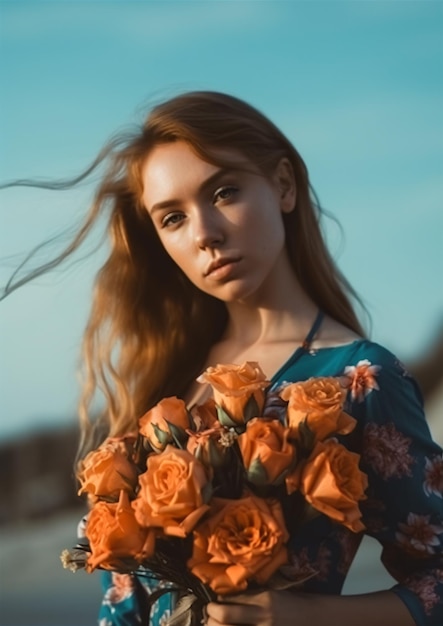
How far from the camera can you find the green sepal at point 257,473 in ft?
7.34

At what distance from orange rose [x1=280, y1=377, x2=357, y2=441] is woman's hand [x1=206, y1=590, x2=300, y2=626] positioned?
11.5 inches

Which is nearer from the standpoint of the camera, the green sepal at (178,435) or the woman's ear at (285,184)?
the green sepal at (178,435)

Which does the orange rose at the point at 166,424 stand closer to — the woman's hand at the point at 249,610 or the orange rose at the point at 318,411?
the orange rose at the point at 318,411

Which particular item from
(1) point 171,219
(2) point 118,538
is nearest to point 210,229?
(1) point 171,219

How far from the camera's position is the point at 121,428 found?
3.18m

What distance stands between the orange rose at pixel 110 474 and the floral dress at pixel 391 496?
36 cm

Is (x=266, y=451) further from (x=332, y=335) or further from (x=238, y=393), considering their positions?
(x=332, y=335)

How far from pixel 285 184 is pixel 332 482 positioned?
882mm

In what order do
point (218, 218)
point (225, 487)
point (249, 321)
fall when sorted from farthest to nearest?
point (249, 321)
point (218, 218)
point (225, 487)

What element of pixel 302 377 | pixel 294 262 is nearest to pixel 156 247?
pixel 294 262

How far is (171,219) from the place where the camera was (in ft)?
9.28

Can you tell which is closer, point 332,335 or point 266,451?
point 266,451

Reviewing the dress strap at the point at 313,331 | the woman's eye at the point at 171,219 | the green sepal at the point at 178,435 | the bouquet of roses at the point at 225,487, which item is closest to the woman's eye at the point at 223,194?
the woman's eye at the point at 171,219

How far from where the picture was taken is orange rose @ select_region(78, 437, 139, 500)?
2.35m
